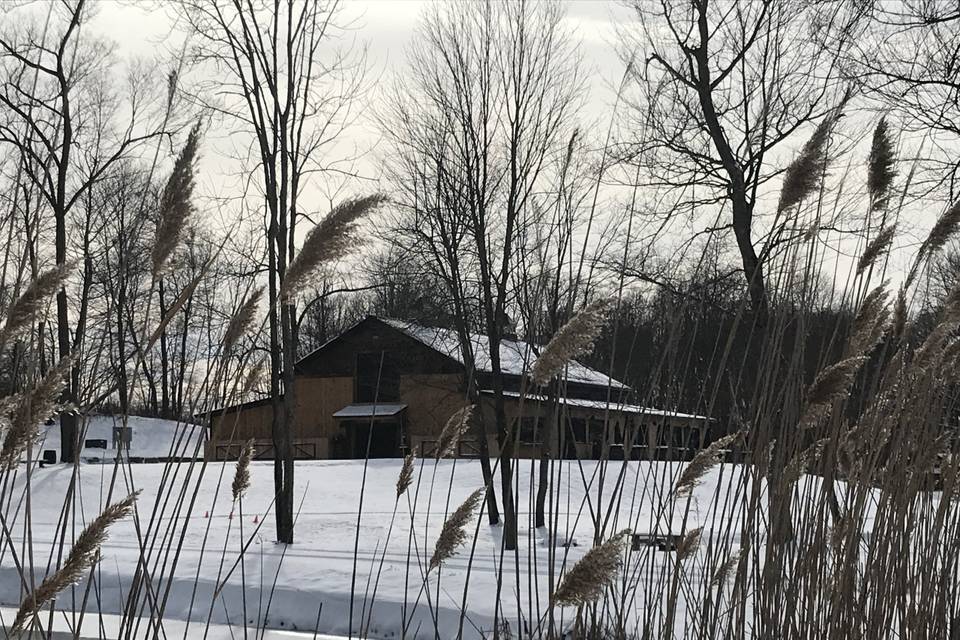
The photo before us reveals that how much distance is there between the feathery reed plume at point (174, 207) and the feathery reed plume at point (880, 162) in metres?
1.65

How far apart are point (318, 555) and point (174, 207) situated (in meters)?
9.67

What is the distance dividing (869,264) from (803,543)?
2.32ft

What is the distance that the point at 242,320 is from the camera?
75.5 inches

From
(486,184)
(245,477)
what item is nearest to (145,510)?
(486,184)

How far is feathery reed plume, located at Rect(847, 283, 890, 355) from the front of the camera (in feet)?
8.23

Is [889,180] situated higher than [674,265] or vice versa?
[674,265]

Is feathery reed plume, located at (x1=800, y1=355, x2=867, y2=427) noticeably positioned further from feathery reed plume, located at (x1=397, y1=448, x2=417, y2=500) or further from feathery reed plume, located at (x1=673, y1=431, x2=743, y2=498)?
feathery reed plume, located at (x1=397, y1=448, x2=417, y2=500)

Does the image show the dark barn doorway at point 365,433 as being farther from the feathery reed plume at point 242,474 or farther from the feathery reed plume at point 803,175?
the feathery reed plume at point 803,175

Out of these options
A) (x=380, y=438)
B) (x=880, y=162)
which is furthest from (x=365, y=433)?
(x=880, y=162)

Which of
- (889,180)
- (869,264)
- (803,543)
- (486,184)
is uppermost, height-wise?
(486,184)

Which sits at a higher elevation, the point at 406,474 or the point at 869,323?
the point at 869,323

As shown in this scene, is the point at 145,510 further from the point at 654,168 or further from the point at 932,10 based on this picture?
the point at 932,10

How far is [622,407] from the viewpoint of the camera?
245 centimetres

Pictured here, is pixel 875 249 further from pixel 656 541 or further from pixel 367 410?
Result: pixel 367 410
